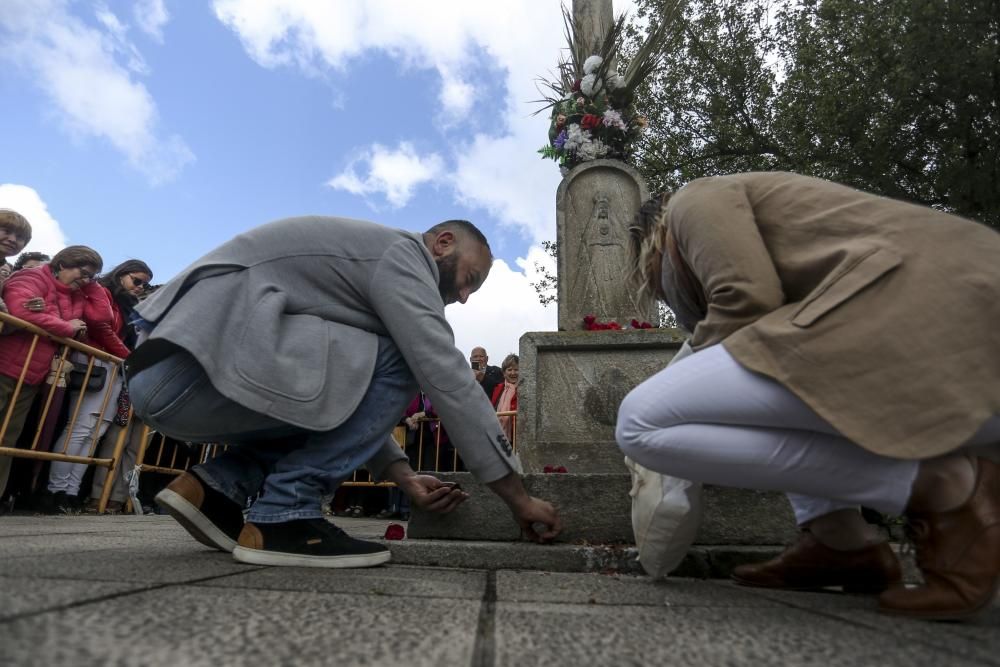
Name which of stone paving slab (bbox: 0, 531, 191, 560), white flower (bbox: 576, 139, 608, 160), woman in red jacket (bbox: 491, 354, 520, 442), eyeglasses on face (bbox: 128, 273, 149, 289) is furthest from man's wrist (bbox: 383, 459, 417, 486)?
woman in red jacket (bbox: 491, 354, 520, 442)

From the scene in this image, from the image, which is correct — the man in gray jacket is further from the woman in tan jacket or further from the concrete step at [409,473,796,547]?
the woman in tan jacket

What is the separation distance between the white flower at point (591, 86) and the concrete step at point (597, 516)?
3965 mm

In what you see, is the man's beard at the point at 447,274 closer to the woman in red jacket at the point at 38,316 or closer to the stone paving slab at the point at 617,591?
the stone paving slab at the point at 617,591

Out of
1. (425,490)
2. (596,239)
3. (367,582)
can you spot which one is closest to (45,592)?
(367,582)

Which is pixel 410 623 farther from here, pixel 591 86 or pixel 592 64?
pixel 592 64

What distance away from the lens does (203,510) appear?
2.19m

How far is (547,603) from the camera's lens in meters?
1.52

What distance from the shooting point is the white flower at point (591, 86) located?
5.63 m

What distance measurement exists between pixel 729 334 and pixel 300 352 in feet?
4.10

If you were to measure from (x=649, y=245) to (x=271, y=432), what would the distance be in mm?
1386

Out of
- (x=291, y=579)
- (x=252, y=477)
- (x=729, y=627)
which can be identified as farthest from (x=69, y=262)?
(x=729, y=627)

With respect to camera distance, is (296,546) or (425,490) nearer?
(296,546)

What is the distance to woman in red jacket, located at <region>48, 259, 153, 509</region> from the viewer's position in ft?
15.7

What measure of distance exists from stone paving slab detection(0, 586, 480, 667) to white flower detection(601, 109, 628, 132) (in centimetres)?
479
